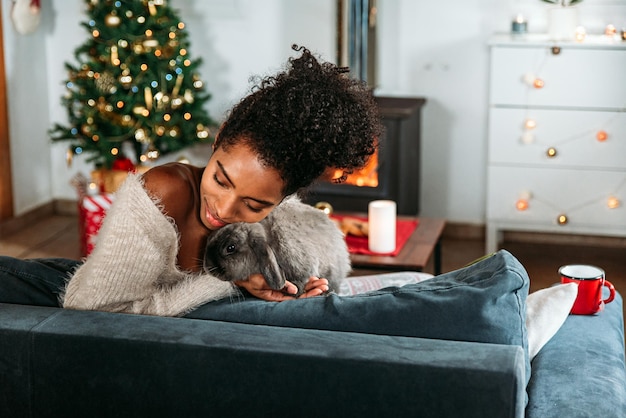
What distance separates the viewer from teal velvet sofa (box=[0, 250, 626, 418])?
55.1 inches

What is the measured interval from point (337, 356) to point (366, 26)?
3196mm

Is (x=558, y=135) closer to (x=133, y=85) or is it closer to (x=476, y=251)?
(x=476, y=251)

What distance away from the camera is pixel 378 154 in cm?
439

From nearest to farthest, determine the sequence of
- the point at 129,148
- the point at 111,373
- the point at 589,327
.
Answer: the point at 111,373 → the point at 589,327 → the point at 129,148

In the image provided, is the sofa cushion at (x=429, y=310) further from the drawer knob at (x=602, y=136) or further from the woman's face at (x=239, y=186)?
the drawer knob at (x=602, y=136)

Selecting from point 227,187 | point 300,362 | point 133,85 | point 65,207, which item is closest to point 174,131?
point 133,85

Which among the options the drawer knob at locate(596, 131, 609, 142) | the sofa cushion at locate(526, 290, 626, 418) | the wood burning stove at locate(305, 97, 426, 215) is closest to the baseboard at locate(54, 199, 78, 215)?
the wood burning stove at locate(305, 97, 426, 215)

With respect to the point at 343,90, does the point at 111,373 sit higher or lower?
lower

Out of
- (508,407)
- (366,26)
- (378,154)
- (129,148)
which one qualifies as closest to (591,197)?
(378,154)

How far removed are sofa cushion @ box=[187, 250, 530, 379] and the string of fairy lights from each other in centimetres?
268

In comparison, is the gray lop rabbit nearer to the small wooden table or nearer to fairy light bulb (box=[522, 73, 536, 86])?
the small wooden table

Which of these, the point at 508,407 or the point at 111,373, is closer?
the point at 508,407

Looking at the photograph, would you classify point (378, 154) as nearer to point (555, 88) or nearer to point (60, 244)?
point (555, 88)

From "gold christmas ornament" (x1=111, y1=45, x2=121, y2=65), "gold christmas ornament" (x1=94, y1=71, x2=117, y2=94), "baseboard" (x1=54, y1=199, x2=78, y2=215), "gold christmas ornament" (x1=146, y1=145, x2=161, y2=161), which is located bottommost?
"baseboard" (x1=54, y1=199, x2=78, y2=215)
